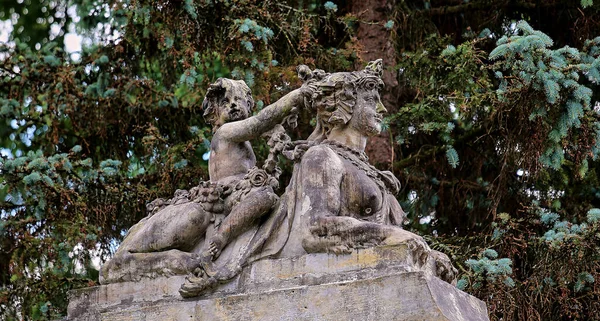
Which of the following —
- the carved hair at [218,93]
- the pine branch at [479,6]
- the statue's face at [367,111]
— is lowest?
the statue's face at [367,111]

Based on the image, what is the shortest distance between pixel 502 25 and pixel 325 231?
7.18m

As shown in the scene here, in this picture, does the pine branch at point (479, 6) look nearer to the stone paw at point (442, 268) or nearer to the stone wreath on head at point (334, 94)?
the stone wreath on head at point (334, 94)

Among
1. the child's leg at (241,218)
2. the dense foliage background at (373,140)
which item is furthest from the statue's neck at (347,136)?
the dense foliage background at (373,140)

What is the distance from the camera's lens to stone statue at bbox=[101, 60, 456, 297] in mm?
7848

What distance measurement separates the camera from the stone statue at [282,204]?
7.85m

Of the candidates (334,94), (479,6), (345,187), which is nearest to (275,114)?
(334,94)

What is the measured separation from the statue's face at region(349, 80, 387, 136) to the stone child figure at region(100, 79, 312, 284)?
36 centimetres

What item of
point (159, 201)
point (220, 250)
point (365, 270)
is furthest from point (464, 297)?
point (159, 201)

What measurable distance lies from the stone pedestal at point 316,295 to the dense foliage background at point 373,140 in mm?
3808

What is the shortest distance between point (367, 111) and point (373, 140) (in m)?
4.78

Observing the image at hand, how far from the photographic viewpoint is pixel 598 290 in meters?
11.6

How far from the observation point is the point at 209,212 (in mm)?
8297

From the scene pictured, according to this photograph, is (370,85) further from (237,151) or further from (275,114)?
(237,151)

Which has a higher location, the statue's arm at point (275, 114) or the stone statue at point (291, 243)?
the statue's arm at point (275, 114)
